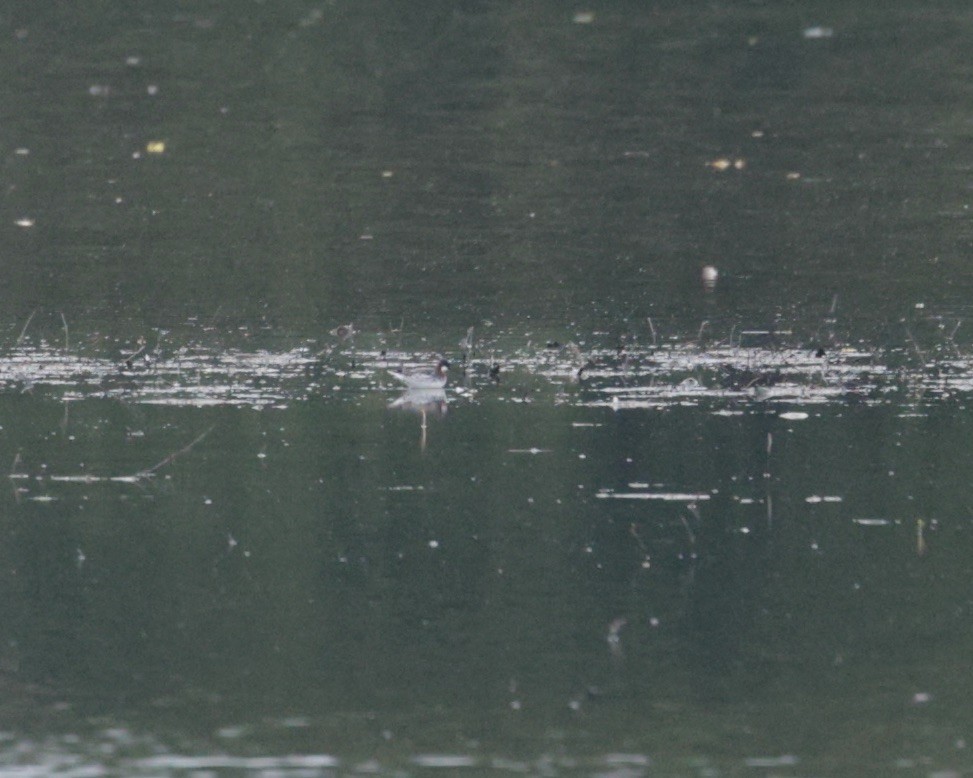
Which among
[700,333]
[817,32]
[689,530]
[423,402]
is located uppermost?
[817,32]

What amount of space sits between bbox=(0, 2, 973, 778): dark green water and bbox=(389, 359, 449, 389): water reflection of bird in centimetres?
9

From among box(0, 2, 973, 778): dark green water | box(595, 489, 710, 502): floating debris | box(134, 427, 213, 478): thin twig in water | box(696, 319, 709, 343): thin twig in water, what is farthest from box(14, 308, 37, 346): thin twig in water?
box(595, 489, 710, 502): floating debris

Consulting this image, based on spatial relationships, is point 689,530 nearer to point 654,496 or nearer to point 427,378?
point 654,496

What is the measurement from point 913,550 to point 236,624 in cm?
246

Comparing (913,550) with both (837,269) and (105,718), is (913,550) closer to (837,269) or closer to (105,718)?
(105,718)

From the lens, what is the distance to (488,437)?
28.9ft

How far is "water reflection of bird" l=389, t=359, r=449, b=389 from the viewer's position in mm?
9539

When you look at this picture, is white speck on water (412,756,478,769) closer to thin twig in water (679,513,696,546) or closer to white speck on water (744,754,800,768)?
white speck on water (744,754,800,768)

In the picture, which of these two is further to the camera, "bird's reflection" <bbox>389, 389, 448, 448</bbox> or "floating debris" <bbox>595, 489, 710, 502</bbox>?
"bird's reflection" <bbox>389, 389, 448, 448</bbox>

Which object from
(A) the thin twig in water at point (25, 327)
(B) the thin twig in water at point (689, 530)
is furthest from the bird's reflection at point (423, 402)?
(A) the thin twig in water at point (25, 327)

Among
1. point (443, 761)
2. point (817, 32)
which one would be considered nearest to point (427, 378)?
point (443, 761)

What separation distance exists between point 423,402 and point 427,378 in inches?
5.8

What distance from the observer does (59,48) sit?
2258 cm

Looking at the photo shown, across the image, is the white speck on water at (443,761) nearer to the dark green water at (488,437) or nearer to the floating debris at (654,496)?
the dark green water at (488,437)
